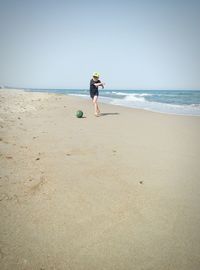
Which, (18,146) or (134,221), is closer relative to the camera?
(134,221)

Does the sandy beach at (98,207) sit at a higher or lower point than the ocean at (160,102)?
higher

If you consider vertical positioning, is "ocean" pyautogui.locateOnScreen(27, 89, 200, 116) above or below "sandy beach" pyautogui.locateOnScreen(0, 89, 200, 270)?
below

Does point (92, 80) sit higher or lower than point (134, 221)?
higher

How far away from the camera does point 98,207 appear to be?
92.3 inches

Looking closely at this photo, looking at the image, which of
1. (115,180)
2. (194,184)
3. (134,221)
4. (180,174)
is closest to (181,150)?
(180,174)

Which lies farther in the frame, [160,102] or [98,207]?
[160,102]

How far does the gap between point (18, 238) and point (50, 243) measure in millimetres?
274

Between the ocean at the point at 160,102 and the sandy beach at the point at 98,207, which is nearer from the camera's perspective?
the sandy beach at the point at 98,207

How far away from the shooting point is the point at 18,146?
4.21 metres

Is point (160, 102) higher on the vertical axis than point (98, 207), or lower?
lower

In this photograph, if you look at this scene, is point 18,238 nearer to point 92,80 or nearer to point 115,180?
point 115,180

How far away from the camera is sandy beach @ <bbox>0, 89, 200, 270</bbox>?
1.75 meters

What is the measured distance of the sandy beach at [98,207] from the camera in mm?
1755

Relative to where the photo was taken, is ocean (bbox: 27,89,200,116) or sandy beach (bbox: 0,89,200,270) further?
ocean (bbox: 27,89,200,116)
